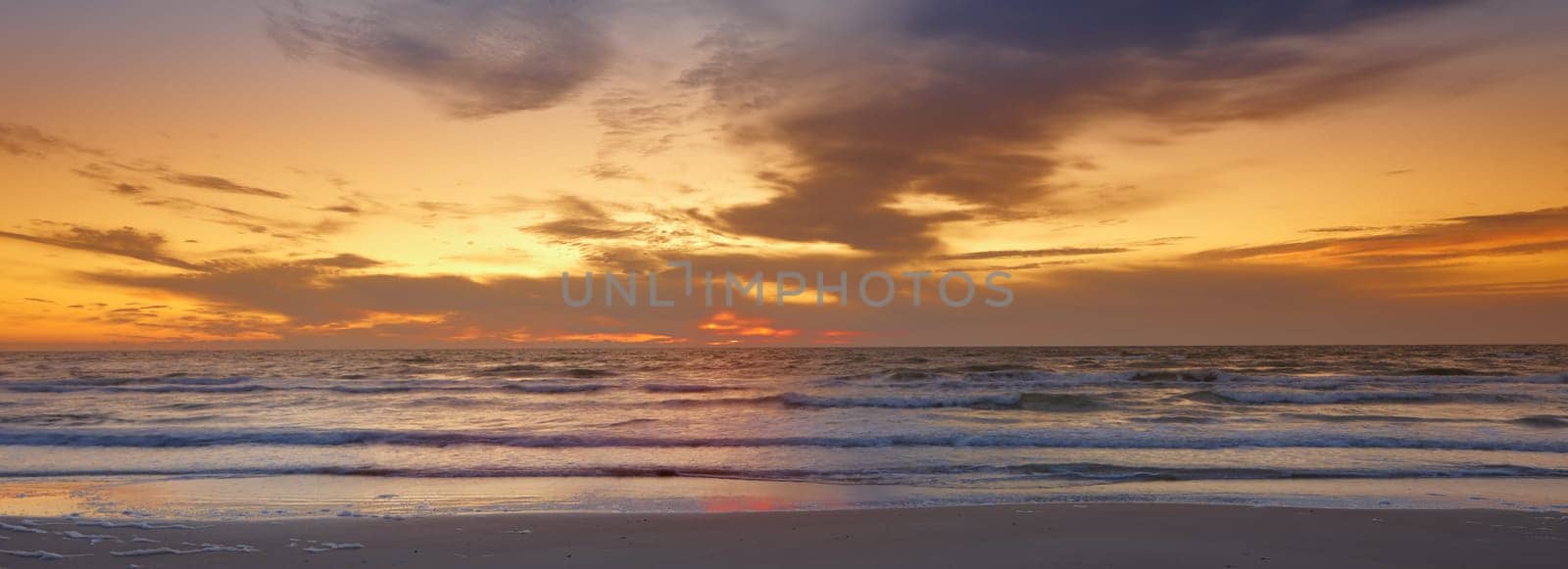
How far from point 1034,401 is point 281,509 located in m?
25.1

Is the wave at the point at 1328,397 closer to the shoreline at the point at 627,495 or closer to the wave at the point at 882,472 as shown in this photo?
the wave at the point at 882,472

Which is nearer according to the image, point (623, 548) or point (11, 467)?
point (623, 548)

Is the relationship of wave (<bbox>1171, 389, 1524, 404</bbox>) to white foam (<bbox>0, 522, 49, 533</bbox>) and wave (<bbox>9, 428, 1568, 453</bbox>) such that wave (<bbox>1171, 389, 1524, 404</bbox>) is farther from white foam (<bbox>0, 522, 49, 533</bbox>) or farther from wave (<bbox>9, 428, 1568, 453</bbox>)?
white foam (<bbox>0, 522, 49, 533</bbox>)

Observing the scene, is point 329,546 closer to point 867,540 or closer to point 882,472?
point 867,540

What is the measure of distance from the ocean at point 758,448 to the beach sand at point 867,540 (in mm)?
1129

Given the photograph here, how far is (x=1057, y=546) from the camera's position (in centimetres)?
844

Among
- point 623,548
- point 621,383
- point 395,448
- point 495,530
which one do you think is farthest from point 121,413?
point 623,548

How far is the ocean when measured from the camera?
12.0 metres

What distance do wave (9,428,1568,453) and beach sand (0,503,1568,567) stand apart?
7.47m

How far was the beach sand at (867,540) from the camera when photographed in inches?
317

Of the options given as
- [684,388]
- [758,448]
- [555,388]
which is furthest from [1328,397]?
[555,388]

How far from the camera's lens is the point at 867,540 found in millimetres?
8812

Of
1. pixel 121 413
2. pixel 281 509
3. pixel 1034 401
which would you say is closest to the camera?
pixel 281 509

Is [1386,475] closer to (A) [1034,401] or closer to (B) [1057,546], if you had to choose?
(B) [1057,546]
